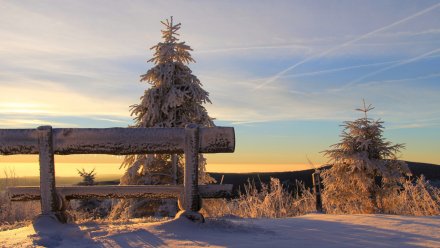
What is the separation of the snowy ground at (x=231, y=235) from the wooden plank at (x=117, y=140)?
3.70 feet

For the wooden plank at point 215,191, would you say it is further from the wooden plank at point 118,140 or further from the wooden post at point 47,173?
the wooden post at point 47,173

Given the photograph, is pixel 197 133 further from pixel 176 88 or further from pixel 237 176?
pixel 237 176

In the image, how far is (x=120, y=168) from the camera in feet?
47.0

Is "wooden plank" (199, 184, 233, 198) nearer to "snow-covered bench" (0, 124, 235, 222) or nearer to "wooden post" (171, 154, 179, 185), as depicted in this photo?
"snow-covered bench" (0, 124, 235, 222)

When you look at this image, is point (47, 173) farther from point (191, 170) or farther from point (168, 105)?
point (168, 105)

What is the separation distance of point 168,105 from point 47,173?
7.09m

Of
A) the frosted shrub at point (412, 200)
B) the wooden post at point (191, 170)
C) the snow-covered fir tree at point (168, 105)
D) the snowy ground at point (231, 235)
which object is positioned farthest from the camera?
the snow-covered fir tree at point (168, 105)

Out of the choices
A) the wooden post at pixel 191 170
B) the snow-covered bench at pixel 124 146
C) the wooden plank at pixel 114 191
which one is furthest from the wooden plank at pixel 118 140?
the wooden plank at pixel 114 191

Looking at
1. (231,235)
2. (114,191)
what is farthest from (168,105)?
(231,235)

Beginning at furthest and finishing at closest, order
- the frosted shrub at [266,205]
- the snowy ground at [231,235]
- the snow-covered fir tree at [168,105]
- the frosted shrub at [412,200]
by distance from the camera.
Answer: the snow-covered fir tree at [168,105] → the frosted shrub at [412,200] → the frosted shrub at [266,205] → the snowy ground at [231,235]

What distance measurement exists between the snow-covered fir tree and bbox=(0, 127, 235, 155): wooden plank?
6.60m

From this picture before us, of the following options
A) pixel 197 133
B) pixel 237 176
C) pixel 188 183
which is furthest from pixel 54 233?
pixel 237 176

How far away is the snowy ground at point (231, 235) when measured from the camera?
5.13 meters

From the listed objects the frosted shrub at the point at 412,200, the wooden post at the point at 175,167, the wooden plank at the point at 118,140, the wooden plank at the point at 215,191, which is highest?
the wooden plank at the point at 118,140
